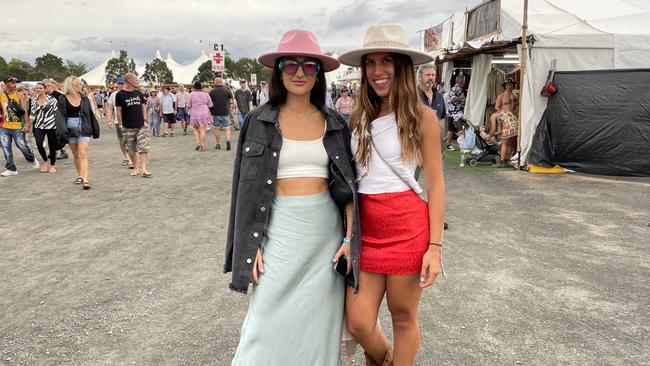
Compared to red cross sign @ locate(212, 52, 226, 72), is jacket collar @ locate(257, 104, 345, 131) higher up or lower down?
lower down

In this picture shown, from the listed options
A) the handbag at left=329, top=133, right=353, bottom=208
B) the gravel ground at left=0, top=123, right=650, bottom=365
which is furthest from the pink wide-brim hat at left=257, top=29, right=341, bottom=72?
the gravel ground at left=0, top=123, right=650, bottom=365

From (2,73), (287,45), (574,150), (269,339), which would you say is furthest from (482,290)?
(2,73)

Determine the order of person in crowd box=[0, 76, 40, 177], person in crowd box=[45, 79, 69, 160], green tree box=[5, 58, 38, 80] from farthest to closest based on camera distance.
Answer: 1. green tree box=[5, 58, 38, 80]
2. person in crowd box=[0, 76, 40, 177]
3. person in crowd box=[45, 79, 69, 160]

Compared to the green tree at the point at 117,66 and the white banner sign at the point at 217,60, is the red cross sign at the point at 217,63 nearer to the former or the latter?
the white banner sign at the point at 217,60

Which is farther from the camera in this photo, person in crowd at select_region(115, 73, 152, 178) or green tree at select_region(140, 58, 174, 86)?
green tree at select_region(140, 58, 174, 86)

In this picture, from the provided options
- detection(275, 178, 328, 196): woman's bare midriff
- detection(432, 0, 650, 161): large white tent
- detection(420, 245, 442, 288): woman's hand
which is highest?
detection(432, 0, 650, 161): large white tent

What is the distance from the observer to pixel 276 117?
7.22 feet

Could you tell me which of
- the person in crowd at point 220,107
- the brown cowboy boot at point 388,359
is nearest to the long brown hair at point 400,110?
the brown cowboy boot at point 388,359

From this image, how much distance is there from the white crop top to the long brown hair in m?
0.18

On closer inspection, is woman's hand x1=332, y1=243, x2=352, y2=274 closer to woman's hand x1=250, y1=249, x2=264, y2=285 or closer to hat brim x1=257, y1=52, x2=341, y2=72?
woman's hand x1=250, y1=249, x2=264, y2=285

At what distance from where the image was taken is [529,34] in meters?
9.30

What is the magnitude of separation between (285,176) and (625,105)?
928 centimetres

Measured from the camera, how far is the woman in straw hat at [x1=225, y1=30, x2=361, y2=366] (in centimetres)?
207

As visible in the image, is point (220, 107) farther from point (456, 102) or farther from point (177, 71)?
point (177, 71)
